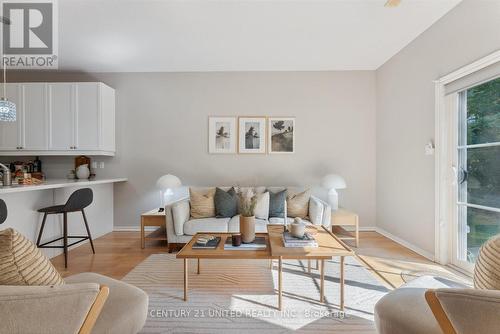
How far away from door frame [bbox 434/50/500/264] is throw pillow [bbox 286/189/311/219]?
1525 millimetres

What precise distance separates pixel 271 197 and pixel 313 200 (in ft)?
2.01

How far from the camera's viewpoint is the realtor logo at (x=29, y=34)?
2543 mm

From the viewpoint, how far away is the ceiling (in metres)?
2.50

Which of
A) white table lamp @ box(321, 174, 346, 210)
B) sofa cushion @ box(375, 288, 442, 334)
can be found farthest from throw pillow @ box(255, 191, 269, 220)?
→ sofa cushion @ box(375, 288, 442, 334)

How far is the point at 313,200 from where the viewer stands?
3.42 metres

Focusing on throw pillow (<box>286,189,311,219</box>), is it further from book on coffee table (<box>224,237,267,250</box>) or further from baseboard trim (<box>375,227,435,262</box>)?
baseboard trim (<box>375,227,435,262</box>)

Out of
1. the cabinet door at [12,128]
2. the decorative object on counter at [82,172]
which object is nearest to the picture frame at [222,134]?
the decorative object on counter at [82,172]

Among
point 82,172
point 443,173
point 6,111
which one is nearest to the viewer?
point 443,173

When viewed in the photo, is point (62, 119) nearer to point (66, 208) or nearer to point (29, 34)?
point (29, 34)

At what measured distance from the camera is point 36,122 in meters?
3.78

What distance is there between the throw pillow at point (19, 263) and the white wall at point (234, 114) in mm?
3081

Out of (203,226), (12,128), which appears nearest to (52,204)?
(12,128)

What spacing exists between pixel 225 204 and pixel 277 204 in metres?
0.76

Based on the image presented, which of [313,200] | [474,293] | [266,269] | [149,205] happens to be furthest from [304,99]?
[474,293]
